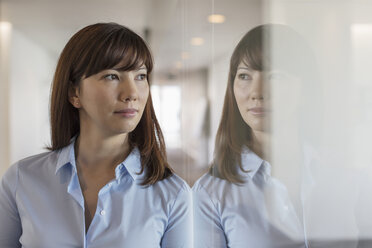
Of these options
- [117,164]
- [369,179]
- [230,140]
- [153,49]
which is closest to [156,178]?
[117,164]

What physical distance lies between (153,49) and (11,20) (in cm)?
40

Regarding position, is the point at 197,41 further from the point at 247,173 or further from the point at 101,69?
the point at 247,173

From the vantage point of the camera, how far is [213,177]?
0.77 meters

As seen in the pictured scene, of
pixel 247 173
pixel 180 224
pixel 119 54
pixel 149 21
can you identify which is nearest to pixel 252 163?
pixel 247 173

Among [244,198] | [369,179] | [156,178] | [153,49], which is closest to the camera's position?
[369,179]

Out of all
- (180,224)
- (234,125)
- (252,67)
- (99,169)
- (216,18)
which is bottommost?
(180,224)

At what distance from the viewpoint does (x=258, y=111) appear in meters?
0.62

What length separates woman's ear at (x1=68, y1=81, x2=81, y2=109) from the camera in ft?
2.54

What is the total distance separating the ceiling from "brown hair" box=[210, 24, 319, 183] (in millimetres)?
81

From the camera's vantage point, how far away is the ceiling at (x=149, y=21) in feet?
2.61

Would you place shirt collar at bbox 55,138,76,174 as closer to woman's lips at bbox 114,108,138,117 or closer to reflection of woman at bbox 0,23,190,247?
reflection of woman at bbox 0,23,190,247

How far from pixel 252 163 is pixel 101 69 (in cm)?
38

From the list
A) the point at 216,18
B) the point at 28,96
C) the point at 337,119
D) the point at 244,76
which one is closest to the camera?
the point at 337,119

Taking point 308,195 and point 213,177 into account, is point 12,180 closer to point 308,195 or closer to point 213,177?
point 213,177
